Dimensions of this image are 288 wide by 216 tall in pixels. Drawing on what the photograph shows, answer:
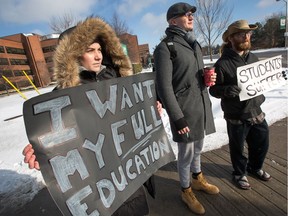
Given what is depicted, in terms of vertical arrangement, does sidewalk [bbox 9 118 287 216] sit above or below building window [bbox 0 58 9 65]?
below

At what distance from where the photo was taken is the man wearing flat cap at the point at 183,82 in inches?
75.0

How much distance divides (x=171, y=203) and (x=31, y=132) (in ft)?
6.35

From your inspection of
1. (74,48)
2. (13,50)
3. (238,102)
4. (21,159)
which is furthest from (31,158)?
(13,50)

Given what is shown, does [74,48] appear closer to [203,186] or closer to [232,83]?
[232,83]

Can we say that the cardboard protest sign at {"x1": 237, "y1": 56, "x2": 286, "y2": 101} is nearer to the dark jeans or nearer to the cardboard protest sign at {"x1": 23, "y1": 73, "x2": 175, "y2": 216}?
the dark jeans

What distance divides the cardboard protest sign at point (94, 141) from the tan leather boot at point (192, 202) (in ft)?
2.74

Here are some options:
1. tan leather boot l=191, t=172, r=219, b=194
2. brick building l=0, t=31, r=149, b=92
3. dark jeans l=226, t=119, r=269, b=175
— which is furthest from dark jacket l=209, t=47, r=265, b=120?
brick building l=0, t=31, r=149, b=92

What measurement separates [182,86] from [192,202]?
4.16 feet

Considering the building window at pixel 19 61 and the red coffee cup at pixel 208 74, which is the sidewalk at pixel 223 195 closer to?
the red coffee cup at pixel 208 74

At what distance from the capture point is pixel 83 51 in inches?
57.4

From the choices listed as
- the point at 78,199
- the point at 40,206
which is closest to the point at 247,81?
the point at 78,199

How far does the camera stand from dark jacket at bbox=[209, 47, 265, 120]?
2.29 metres

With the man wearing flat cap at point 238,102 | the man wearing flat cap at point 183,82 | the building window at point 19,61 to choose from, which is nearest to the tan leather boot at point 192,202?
the man wearing flat cap at point 183,82

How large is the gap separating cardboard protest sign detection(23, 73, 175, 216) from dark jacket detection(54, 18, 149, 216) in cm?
23
